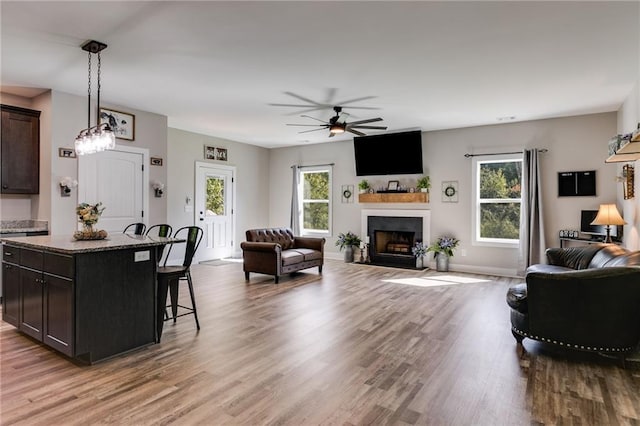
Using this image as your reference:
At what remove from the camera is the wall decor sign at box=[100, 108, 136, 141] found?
5.42 m

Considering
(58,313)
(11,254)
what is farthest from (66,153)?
(58,313)

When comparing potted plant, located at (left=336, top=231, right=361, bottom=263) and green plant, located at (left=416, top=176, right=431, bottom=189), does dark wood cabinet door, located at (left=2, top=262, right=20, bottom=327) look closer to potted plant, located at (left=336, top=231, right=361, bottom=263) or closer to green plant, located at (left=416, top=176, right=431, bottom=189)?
potted plant, located at (left=336, top=231, right=361, bottom=263)

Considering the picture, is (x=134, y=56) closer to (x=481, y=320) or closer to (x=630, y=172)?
(x=481, y=320)

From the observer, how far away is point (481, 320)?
404cm

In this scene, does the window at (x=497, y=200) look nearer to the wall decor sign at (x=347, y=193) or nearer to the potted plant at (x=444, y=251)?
the potted plant at (x=444, y=251)

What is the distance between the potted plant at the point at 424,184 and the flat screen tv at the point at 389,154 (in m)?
0.20

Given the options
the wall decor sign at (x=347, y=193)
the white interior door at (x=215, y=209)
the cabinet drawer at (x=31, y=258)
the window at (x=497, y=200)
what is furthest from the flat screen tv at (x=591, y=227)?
the white interior door at (x=215, y=209)

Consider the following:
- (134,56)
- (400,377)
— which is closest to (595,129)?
(400,377)

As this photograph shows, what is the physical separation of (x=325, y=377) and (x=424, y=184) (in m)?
5.39

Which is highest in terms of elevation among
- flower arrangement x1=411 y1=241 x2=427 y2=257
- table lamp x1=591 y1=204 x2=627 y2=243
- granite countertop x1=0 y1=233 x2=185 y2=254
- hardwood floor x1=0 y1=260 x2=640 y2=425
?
table lamp x1=591 y1=204 x2=627 y2=243

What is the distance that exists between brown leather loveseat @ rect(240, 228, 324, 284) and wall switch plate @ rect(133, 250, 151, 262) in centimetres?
277

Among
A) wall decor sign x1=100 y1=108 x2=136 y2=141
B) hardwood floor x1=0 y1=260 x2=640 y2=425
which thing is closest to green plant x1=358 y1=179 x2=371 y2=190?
hardwood floor x1=0 y1=260 x2=640 y2=425

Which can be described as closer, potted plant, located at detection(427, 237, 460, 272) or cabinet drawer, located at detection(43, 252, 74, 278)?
cabinet drawer, located at detection(43, 252, 74, 278)

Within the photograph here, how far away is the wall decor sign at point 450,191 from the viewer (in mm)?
7176
